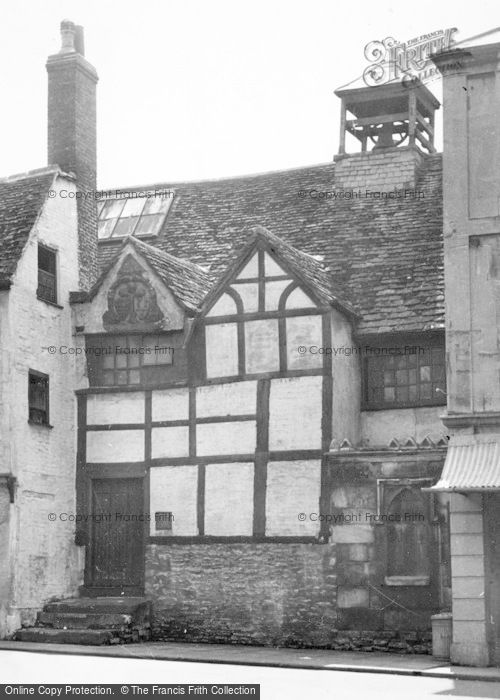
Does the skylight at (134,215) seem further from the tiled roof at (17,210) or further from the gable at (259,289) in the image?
the gable at (259,289)

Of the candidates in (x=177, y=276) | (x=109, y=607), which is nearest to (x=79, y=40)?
(x=177, y=276)

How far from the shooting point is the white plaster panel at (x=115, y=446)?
2669 cm

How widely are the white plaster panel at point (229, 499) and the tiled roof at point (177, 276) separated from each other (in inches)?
127

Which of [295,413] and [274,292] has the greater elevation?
[274,292]

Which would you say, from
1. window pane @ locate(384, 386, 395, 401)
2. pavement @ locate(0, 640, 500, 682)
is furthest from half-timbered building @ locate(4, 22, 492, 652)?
pavement @ locate(0, 640, 500, 682)

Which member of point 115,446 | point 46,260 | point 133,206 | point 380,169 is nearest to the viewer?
point 115,446

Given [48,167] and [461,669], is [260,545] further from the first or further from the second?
[48,167]

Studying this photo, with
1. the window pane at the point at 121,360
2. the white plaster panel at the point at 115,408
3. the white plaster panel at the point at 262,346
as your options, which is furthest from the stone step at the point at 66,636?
the white plaster panel at the point at 262,346

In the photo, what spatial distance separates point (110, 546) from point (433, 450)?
691 cm

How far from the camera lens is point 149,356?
2694 centimetres

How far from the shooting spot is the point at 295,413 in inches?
1000

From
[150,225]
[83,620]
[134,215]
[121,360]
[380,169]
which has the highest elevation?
[380,169]

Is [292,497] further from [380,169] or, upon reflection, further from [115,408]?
[380,169]

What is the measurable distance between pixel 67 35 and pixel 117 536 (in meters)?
11.1
